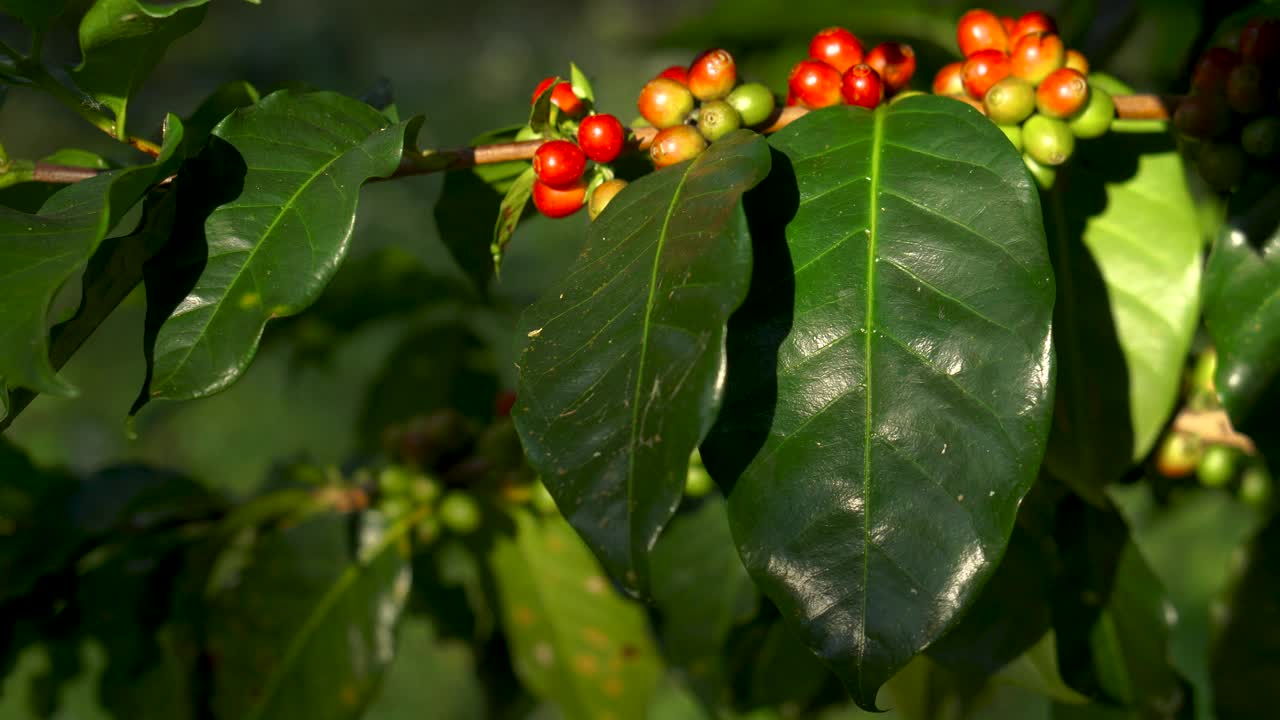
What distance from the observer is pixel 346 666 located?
1.54m

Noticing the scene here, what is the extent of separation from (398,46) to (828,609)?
10.2 meters

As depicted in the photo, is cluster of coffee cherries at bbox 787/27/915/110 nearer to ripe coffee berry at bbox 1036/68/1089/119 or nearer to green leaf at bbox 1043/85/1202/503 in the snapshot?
ripe coffee berry at bbox 1036/68/1089/119

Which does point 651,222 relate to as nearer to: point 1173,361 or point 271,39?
point 1173,361

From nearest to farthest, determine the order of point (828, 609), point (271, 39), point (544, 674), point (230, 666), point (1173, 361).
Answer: point (828, 609) < point (1173, 361) < point (230, 666) < point (544, 674) < point (271, 39)

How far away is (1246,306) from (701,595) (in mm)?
838

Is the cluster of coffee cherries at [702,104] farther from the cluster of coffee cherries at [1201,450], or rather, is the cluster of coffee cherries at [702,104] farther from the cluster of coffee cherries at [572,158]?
the cluster of coffee cherries at [1201,450]

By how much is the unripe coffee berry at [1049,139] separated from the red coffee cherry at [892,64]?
14 centimetres

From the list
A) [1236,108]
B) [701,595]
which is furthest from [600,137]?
[701,595]

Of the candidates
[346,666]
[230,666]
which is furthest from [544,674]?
[230,666]

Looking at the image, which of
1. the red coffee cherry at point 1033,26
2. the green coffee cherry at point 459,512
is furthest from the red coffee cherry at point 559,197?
the green coffee cherry at point 459,512

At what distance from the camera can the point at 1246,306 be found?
1019mm

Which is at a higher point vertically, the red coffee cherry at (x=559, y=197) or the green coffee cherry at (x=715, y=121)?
the green coffee cherry at (x=715, y=121)

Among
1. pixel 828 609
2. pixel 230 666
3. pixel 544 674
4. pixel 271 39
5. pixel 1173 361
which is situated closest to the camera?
pixel 828 609

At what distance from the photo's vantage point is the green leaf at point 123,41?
931 mm
